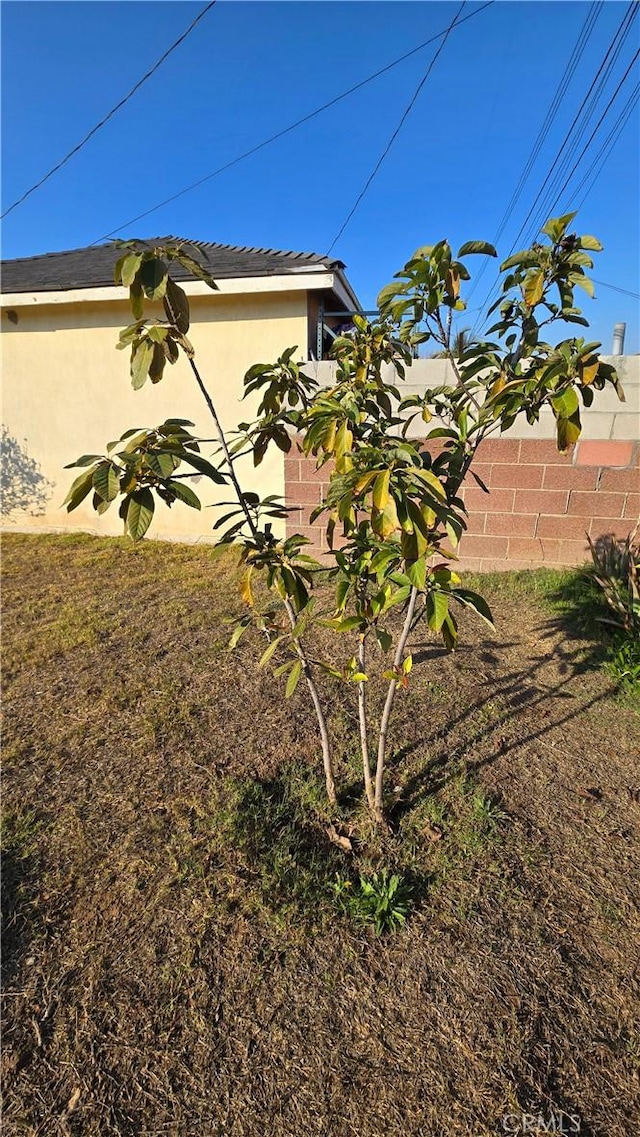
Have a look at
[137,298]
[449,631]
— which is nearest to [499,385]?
[449,631]

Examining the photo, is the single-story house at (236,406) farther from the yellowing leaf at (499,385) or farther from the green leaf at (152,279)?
the green leaf at (152,279)

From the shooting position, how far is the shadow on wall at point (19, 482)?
21.0 feet

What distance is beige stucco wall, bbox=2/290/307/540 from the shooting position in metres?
5.25

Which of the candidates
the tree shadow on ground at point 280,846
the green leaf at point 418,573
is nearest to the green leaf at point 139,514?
the green leaf at point 418,573

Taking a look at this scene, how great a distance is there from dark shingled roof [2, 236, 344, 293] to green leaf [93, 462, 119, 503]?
148 inches

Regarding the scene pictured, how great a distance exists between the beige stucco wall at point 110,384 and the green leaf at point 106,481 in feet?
14.2

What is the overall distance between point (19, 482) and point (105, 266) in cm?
278

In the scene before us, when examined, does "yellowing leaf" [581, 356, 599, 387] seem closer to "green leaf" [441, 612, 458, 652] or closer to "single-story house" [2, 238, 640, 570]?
"green leaf" [441, 612, 458, 652]

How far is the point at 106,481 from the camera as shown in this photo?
111cm

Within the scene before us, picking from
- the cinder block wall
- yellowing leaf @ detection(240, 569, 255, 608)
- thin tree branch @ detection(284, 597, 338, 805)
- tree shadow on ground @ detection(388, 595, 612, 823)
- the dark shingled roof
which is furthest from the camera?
the dark shingled roof

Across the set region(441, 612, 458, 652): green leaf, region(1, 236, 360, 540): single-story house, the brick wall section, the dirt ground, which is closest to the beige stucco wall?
region(1, 236, 360, 540): single-story house

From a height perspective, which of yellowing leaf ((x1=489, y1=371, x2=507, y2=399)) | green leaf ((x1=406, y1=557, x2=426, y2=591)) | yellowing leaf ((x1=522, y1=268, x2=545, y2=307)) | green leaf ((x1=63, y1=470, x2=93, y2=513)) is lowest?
green leaf ((x1=406, y1=557, x2=426, y2=591))

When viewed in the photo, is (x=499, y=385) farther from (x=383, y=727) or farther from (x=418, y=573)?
(x=383, y=727)

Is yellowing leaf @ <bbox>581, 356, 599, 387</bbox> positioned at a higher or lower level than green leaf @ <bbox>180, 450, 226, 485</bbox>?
higher
